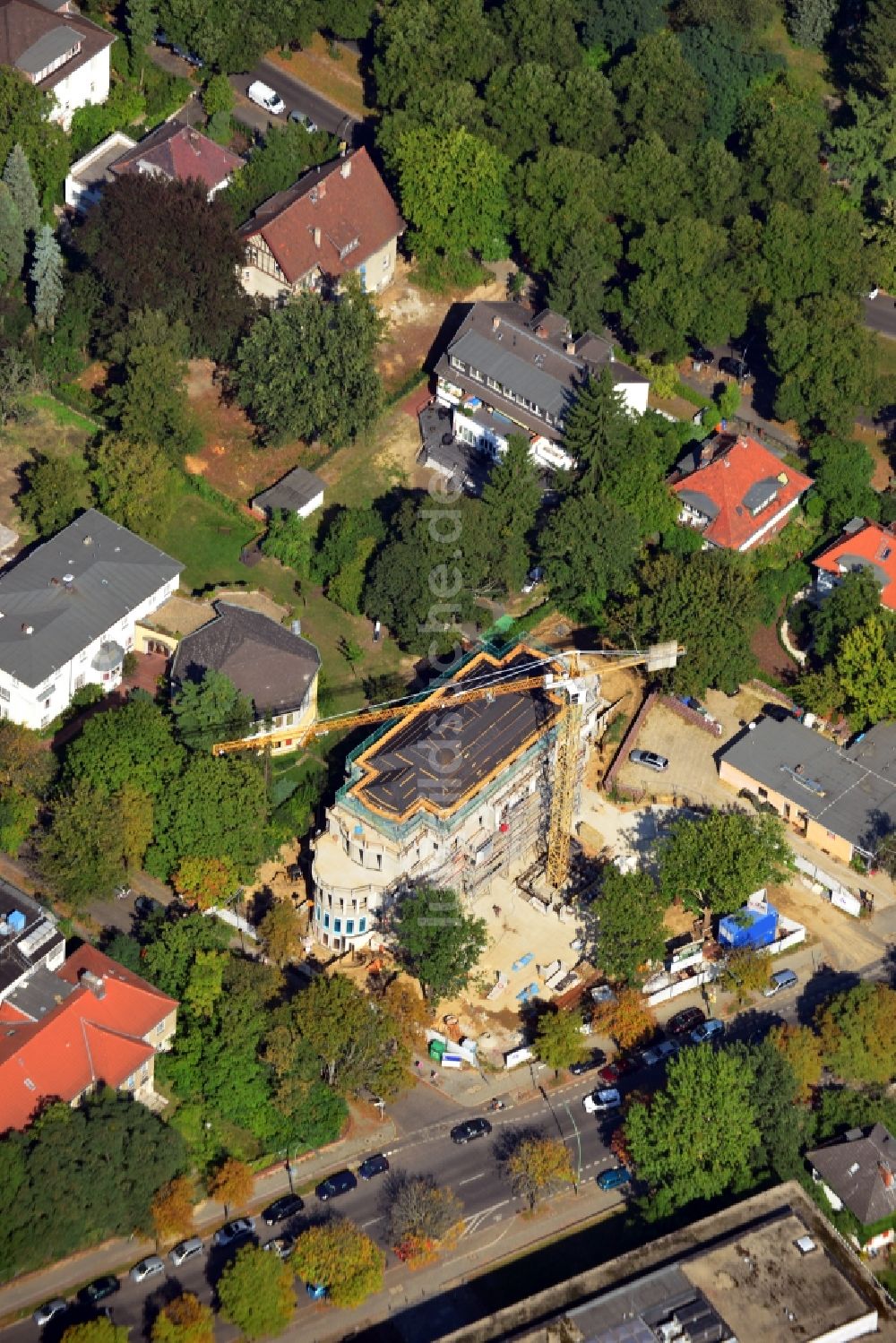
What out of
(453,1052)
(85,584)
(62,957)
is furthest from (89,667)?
(453,1052)

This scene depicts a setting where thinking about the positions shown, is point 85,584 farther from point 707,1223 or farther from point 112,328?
point 707,1223

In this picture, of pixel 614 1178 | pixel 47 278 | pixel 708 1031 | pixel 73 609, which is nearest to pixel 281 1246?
pixel 614 1178

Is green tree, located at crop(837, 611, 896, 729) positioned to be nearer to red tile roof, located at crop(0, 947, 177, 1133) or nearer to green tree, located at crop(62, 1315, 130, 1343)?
red tile roof, located at crop(0, 947, 177, 1133)

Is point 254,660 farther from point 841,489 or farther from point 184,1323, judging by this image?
point 841,489

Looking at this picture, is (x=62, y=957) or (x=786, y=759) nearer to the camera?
(x=62, y=957)

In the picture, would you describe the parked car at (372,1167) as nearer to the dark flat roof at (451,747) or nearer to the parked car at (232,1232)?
the parked car at (232,1232)

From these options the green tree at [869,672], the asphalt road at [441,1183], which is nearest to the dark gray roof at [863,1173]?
the asphalt road at [441,1183]

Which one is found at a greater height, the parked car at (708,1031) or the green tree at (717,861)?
the green tree at (717,861)
